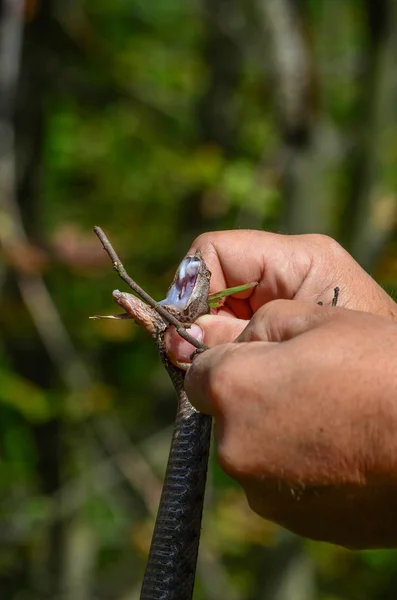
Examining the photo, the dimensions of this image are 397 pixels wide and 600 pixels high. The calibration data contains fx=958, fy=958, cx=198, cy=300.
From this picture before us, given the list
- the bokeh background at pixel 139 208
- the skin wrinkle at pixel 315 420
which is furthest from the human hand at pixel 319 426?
the bokeh background at pixel 139 208

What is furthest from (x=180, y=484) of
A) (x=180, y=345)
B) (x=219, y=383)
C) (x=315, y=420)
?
(x=315, y=420)

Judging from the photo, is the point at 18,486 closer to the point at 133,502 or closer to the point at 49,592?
the point at 49,592

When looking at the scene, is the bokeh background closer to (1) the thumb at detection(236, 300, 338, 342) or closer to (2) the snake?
(2) the snake

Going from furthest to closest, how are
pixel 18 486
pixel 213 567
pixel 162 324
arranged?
Result: pixel 18 486, pixel 213 567, pixel 162 324

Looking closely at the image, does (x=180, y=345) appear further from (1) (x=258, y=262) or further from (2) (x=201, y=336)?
(1) (x=258, y=262)

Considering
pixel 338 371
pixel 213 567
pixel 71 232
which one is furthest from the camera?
pixel 213 567

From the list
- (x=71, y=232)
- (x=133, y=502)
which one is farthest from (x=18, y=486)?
(x=71, y=232)
